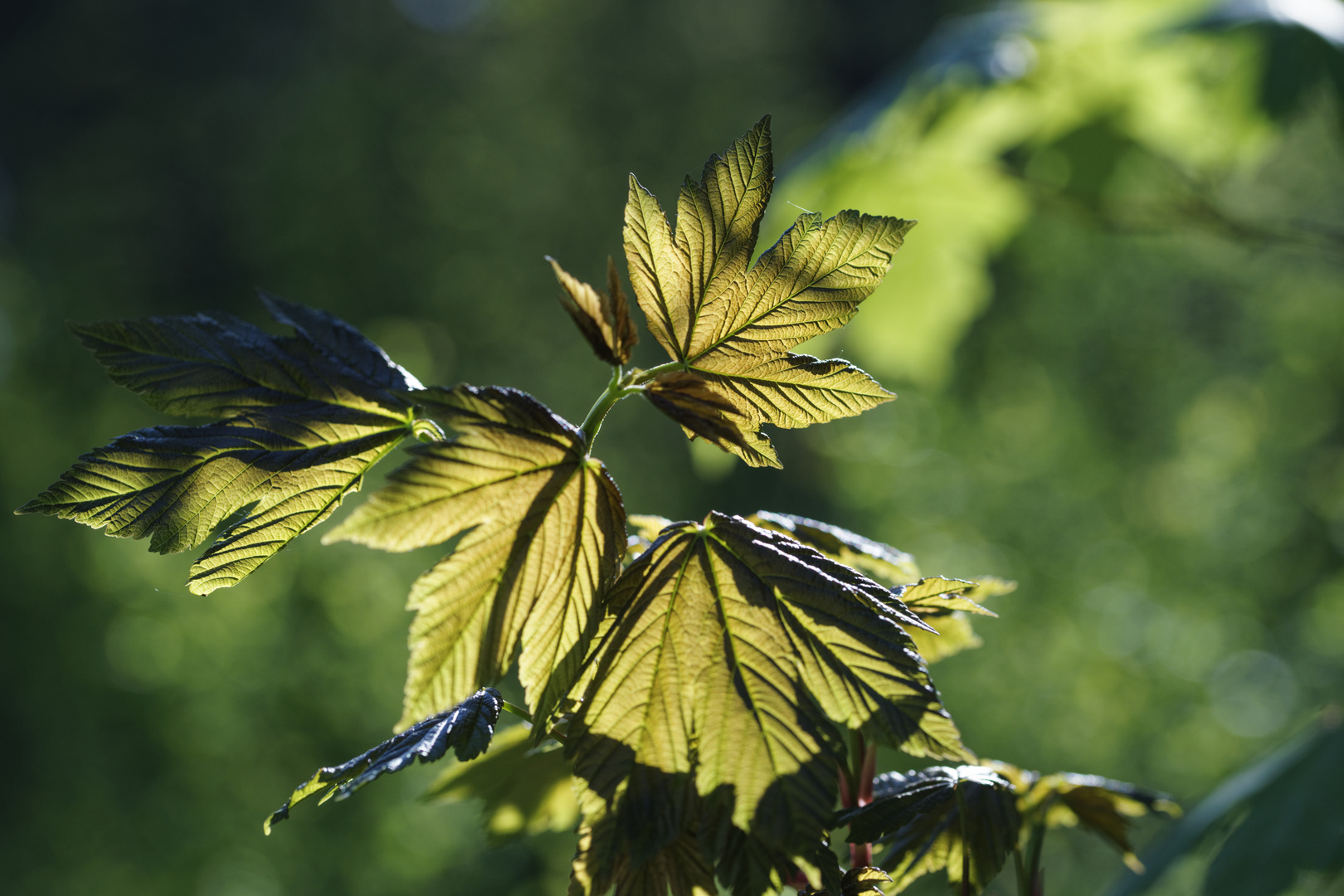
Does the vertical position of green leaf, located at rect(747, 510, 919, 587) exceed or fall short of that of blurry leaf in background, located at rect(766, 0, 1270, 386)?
it falls short

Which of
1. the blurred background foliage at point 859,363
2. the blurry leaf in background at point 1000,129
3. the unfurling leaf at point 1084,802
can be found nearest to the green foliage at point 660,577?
the unfurling leaf at point 1084,802

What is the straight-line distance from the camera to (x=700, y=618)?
369mm

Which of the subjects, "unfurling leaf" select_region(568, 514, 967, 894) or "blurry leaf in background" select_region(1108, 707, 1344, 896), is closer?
"unfurling leaf" select_region(568, 514, 967, 894)

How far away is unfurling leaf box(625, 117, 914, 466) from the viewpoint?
37 centimetres

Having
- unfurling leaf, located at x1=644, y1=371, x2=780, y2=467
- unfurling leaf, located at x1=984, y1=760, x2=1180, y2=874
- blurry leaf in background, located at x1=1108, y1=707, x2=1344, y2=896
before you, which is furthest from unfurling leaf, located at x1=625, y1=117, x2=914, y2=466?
blurry leaf in background, located at x1=1108, y1=707, x2=1344, y2=896

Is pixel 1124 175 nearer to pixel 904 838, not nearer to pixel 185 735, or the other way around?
pixel 904 838

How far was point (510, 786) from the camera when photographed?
56 centimetres

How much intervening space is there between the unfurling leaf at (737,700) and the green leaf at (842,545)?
0.12m

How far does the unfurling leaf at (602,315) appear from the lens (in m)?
0.37

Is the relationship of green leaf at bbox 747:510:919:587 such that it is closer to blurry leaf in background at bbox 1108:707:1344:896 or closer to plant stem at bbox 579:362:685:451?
plant stem at bbox 579:362:685:451

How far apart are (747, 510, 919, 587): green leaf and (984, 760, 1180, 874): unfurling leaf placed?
4.8 inches

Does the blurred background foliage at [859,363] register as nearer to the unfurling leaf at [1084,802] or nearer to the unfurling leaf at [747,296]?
the unfurling leaf at [1084,802]

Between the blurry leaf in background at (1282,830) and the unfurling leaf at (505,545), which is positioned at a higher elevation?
the unfurling leaf at (505,545)

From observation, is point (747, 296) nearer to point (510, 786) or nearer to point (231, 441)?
point (231, 441)
